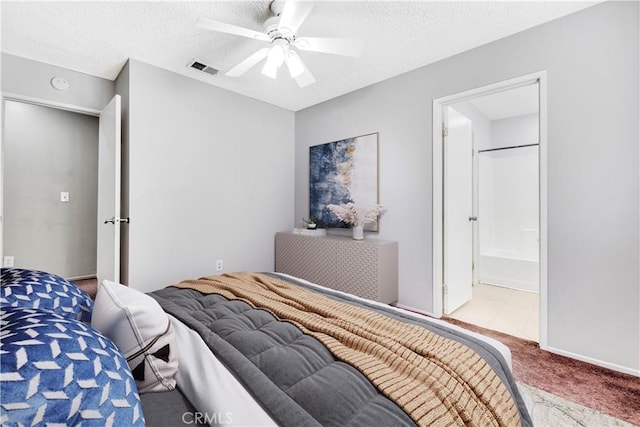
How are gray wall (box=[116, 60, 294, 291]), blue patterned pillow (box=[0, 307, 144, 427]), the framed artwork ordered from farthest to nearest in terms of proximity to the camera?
the framed artwork < gray wall (box=[116, 60, 294, 291]) < blue patterned pillow (box=[0, 307, 144, 427])

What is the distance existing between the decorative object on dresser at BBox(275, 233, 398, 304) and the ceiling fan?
65.8 inches

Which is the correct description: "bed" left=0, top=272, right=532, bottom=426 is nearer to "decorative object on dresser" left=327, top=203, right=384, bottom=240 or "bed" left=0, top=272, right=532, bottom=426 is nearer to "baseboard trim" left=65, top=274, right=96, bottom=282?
"decorative object on dresser" left=327, top=203, right=384, bottom=240

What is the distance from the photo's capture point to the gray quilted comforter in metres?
0.74

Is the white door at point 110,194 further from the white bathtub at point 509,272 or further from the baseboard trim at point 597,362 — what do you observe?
the white bathtub at point 509,272

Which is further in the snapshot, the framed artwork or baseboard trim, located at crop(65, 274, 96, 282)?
baseboard trim, located at crop(65, 274, 96, 282)

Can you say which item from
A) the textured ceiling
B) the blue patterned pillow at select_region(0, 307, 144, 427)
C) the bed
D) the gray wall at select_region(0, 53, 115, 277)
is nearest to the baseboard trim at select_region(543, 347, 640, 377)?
the bed

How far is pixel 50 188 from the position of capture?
A: 147 inches

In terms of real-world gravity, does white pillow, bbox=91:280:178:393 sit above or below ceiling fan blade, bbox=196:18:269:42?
below

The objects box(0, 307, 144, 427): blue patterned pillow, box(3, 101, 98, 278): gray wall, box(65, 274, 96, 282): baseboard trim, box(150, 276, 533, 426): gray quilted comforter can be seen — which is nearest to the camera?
box(0, 307, 144, 427): blue patterned pillow

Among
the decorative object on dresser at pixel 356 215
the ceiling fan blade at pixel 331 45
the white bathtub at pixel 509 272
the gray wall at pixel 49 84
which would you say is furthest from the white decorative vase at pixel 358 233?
the gray wall at pixel 49 84

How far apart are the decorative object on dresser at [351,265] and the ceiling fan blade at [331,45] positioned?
1668 millimetres

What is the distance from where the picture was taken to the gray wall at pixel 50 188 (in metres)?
3.51

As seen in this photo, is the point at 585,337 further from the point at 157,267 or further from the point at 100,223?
the point at 100,223

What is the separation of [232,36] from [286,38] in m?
0.59
